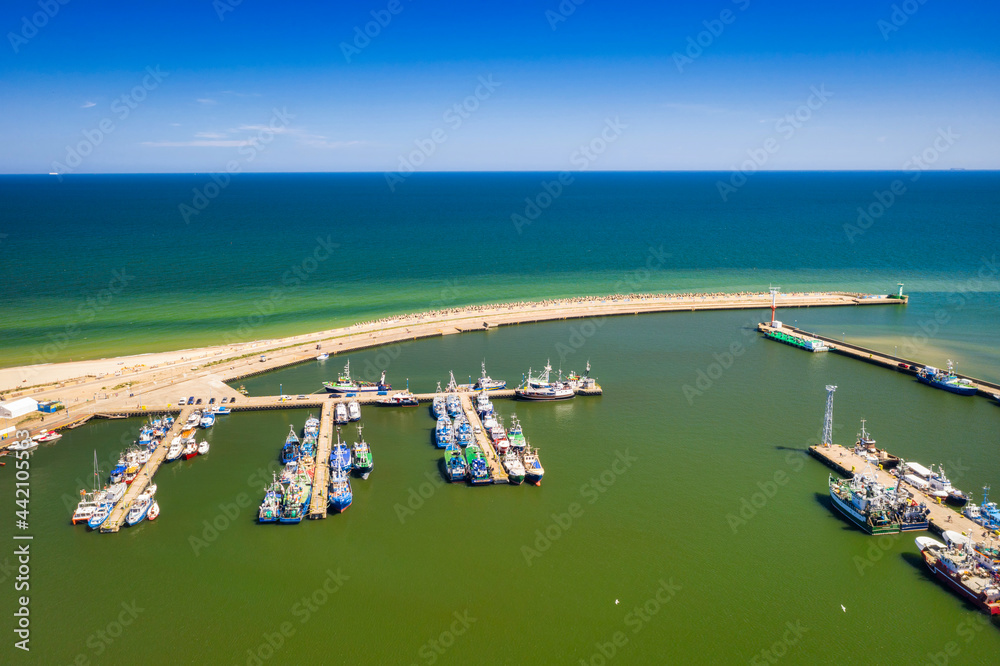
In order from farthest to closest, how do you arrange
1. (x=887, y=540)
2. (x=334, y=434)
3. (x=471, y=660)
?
(x=334, y=434) < (x=887, y=540) < (x=471, y=660)

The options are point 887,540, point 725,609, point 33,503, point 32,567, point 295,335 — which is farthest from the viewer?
point 295,335

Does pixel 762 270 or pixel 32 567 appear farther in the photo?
pixel 762 270

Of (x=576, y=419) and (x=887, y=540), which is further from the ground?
(x=576, y=419)

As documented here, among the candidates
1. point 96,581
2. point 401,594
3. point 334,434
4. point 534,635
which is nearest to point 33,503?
point 96,581

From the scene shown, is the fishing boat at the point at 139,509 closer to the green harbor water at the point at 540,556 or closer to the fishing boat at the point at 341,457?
the green harbor water at the point at 540,556

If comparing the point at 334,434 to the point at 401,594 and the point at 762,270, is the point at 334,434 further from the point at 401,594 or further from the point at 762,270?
the point at 762,270

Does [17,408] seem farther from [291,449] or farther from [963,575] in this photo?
[963,575]
